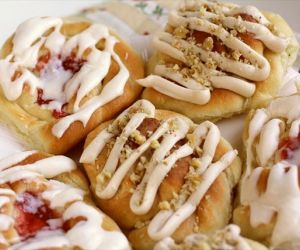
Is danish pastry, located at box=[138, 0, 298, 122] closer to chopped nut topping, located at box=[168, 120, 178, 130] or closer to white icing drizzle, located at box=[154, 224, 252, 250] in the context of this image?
chopped nut topping, located at box=[168, 120, 178, 130]

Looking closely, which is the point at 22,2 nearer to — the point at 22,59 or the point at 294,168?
the point at 22,59

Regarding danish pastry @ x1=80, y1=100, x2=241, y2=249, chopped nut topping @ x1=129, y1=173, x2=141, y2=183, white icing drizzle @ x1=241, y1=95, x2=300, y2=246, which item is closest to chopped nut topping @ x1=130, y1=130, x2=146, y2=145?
danish pastry @ x1=80, y1=100, x2=241, y2=249

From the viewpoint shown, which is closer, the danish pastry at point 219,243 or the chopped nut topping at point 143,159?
the danish pastry at point 219,243

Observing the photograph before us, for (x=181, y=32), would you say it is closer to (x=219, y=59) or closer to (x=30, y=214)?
(x=219, y=59)

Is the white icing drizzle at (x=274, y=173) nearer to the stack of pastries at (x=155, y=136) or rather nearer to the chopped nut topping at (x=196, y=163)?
the stack of pastries at (x=155, y=136)

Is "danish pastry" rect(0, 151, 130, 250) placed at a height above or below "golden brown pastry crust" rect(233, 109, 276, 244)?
below

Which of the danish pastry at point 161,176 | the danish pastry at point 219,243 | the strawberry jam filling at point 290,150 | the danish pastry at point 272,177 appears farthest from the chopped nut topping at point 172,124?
the danish pastry at point 219,243

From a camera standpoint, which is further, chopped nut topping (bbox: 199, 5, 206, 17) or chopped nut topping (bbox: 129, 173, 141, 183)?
chopped nut topping (bbox: 199, 5, 206, 17)
